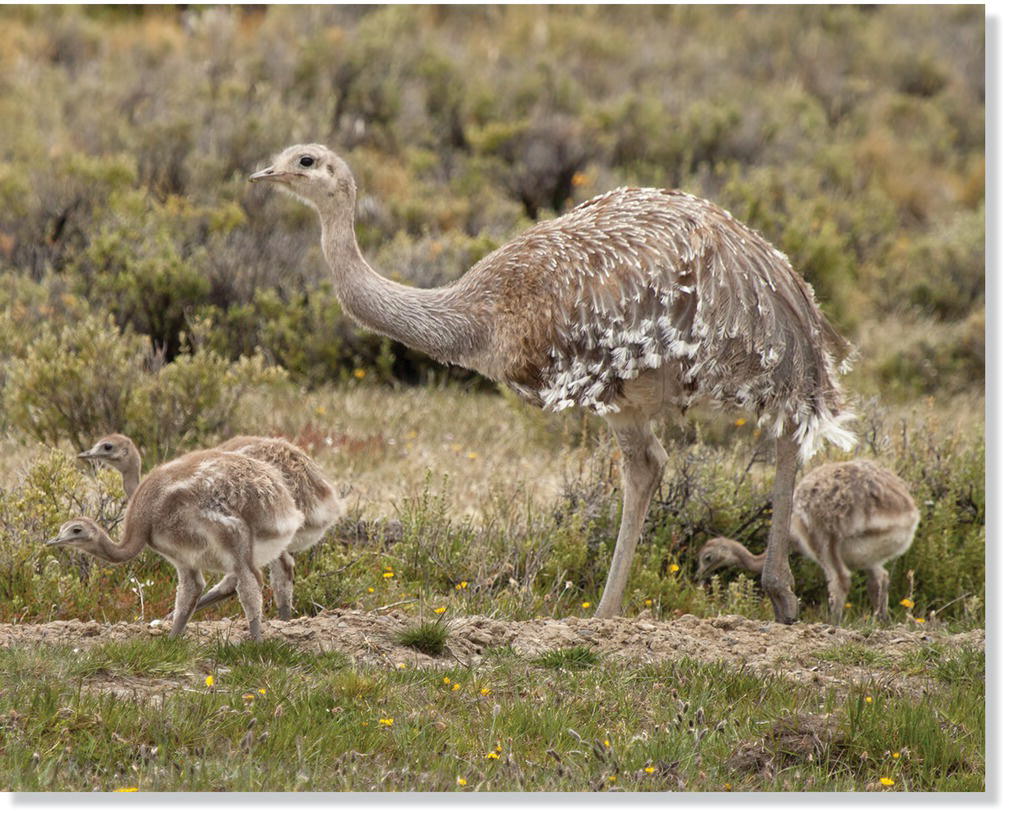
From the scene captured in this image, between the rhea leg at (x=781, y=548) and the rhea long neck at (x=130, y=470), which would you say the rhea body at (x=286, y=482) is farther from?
the rhea leg at (x=781, y=548)

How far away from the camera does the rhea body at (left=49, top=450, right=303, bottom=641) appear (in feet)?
20.9

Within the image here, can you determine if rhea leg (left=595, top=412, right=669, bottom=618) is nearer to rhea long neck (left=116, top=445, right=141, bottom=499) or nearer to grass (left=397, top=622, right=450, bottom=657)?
grass (left=397, top=622, right=450, bottom=657)

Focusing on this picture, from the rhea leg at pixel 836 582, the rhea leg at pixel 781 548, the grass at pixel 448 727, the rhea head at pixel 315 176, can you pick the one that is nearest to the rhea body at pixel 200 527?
the grass at pixel 448 727

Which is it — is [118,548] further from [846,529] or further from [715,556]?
[846,529]

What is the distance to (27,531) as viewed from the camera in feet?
25.6

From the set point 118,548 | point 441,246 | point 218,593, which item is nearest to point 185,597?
point 218,593

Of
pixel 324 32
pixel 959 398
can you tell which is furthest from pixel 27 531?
pixel 324 32

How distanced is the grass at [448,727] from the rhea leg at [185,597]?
18 centimetres

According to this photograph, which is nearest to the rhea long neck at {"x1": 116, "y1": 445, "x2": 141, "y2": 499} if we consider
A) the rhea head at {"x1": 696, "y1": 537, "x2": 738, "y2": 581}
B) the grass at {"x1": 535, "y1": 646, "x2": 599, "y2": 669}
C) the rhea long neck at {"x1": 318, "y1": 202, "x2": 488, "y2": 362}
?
the rhea long neck at {"x1": 318, "y1": 202, "x2": 488, "y2": 362}

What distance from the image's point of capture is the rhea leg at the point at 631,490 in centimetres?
779

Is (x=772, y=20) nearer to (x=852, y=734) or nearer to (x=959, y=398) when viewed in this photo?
(x=959, y=398)

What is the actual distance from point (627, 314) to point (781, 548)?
1.60 m

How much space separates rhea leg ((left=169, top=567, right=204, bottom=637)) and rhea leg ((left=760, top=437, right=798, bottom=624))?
2912 mm

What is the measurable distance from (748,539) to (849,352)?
6.32 ft
